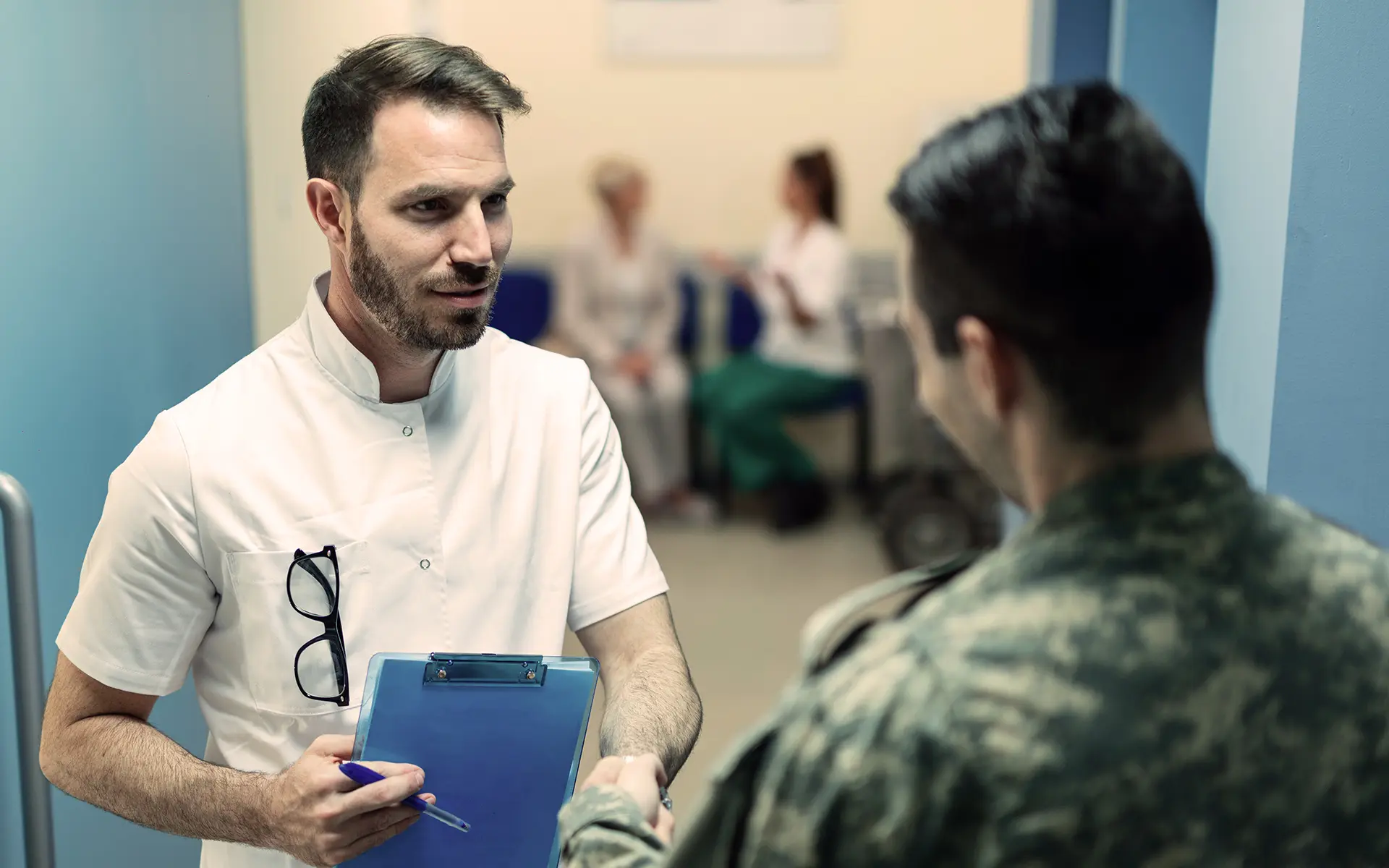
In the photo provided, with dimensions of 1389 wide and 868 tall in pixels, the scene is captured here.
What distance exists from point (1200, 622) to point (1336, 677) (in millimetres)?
89

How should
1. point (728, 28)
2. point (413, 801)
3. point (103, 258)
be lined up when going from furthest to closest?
1. point (728, 28)
2. point (103, 258)
3. point (413, 801)

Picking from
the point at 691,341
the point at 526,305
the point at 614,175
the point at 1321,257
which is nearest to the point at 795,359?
the point at 691,341

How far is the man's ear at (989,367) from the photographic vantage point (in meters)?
0.67

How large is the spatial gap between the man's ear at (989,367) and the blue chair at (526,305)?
4.75 m

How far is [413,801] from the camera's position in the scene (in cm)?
113

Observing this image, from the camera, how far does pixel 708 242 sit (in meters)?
5.80

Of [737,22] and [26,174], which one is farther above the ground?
[737,22]

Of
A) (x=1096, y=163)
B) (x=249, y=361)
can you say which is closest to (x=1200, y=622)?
(x=1096, y=163)

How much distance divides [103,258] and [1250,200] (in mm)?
1470

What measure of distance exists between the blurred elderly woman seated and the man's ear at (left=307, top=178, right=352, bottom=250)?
3.77 m

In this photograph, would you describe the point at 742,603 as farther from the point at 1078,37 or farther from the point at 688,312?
the point at 1078,37

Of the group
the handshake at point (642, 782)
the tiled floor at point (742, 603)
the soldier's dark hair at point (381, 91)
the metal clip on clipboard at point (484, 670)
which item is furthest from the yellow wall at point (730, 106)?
the handshake at point (642, 782)

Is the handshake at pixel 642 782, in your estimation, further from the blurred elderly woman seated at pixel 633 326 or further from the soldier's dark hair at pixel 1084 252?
the blurred elderly woman seated at pixel 633 326

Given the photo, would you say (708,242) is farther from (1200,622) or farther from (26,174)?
(1200,622)
